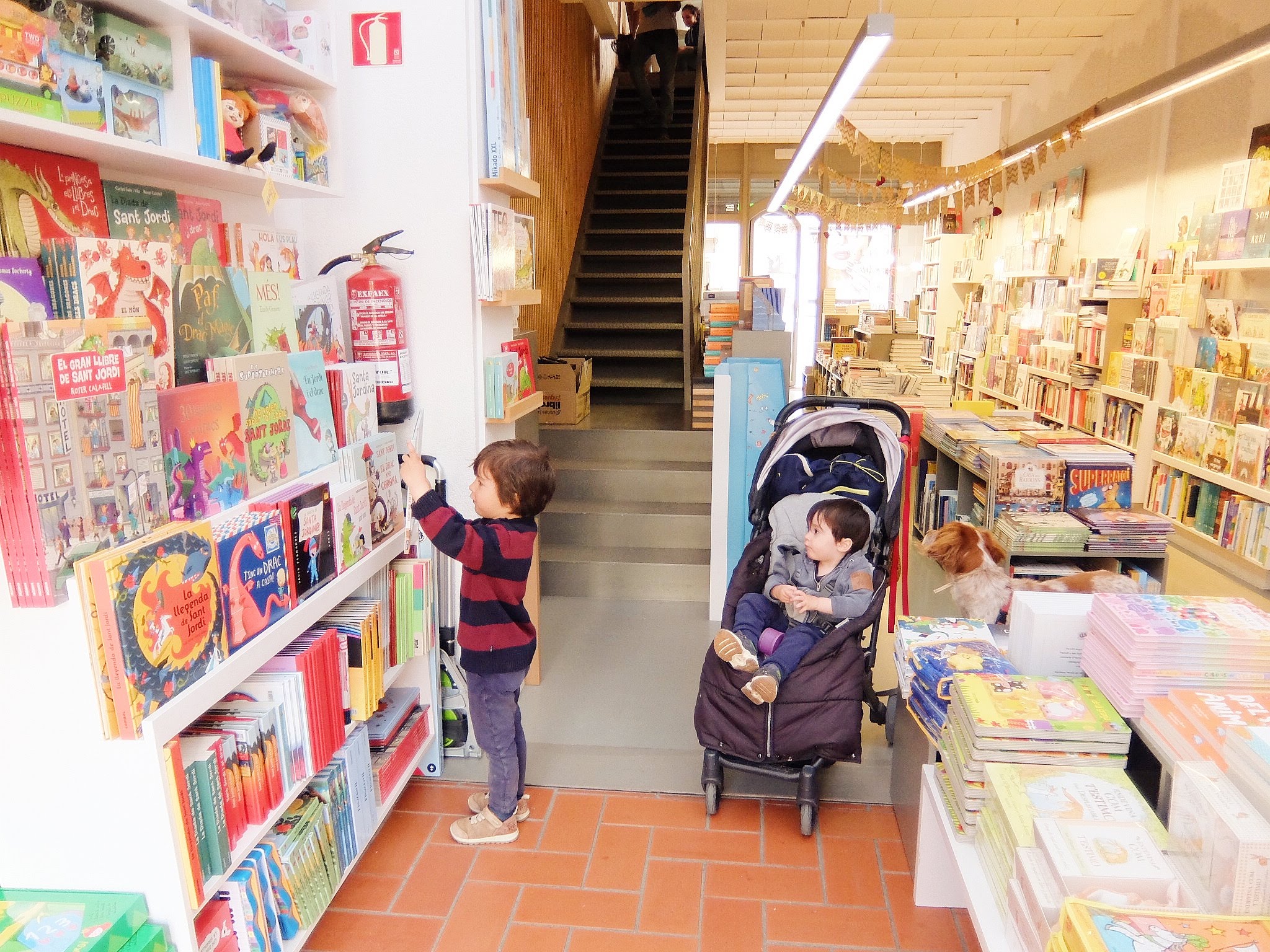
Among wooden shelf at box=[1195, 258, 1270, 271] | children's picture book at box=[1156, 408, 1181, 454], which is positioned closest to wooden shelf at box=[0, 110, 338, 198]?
wooden shelf at box=[1195, 258, 1270, 271]

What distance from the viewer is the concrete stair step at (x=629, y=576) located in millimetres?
4824

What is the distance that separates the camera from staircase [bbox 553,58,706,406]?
7191 millimetres

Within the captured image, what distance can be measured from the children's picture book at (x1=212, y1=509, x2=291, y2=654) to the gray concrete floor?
4.25ft

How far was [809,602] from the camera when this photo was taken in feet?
9.71

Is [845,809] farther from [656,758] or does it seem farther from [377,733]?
[377,733]

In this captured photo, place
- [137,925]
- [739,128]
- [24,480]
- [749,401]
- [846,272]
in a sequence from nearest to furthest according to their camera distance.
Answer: [24,480], [137,925], [749,401], [739,128], [846,272]

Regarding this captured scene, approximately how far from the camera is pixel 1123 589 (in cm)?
315

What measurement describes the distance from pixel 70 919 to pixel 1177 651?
2.26 m

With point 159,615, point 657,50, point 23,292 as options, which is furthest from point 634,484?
point 657,50

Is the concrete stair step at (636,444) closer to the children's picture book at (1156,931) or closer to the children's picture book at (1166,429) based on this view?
the children's picture book at (1166,429)

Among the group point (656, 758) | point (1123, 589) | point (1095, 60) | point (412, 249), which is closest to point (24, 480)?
point (412, 249)

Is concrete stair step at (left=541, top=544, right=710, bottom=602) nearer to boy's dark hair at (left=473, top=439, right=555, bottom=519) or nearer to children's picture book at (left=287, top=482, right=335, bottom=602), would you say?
boy's dark hair at (left=473, top=439, right=555, bottom=519)

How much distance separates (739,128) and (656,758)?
11.5 metres

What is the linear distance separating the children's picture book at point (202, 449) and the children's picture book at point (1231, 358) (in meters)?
A: 5.35
